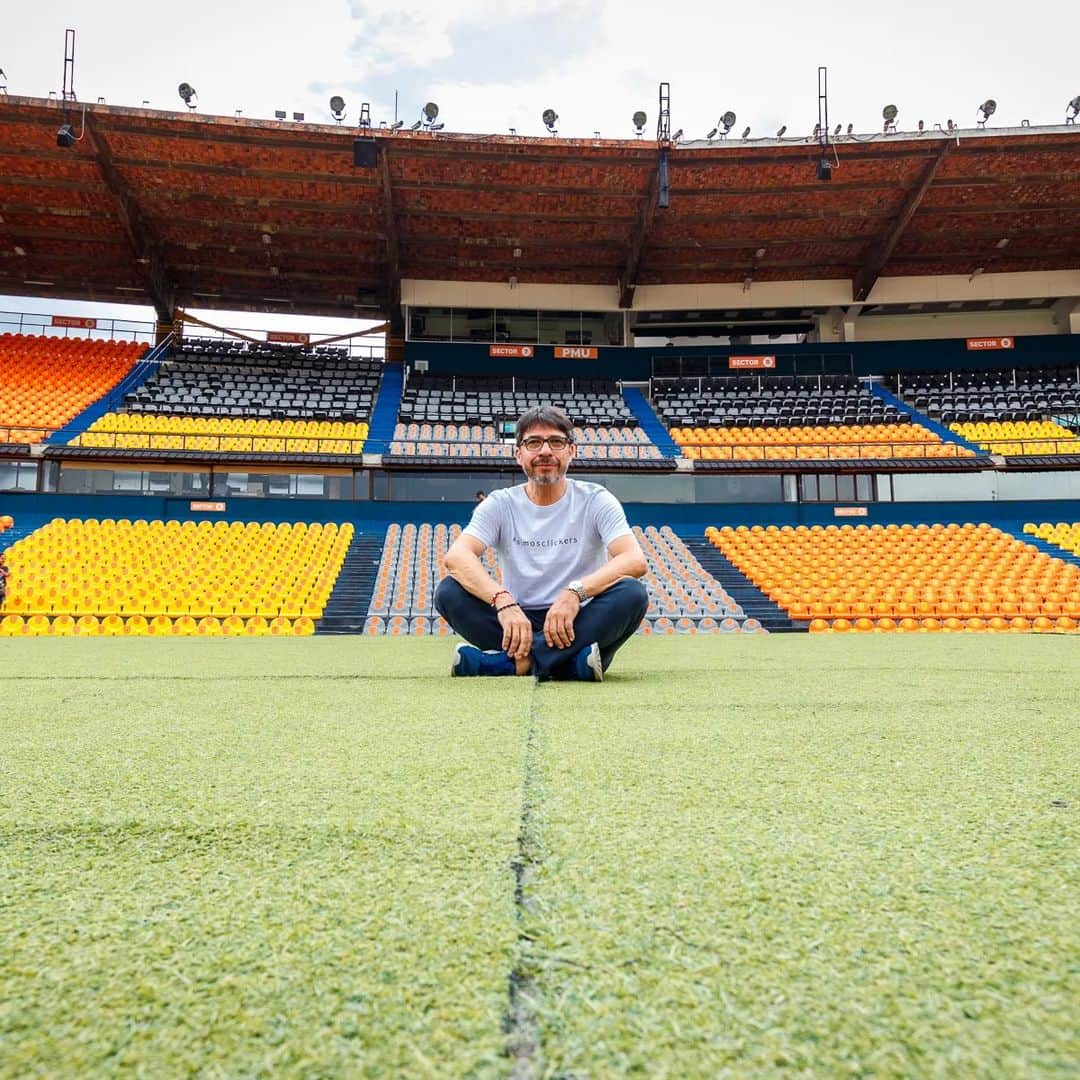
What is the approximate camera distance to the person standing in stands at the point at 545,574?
2.96 metres

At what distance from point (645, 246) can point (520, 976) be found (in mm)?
20257

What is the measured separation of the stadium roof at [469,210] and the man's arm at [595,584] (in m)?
14.9

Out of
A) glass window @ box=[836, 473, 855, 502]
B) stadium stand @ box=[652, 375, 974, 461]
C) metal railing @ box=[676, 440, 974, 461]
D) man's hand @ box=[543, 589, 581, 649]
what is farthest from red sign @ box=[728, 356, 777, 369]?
man's hand @ box=[543, 589, 581, 649]

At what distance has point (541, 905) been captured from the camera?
2.31 ft

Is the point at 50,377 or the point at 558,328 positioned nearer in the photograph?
the point at 50,377

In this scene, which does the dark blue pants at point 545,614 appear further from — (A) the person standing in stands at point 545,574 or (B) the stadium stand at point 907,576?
(B) the stadium stand at point 907,576

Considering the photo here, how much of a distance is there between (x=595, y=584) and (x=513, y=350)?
1902cm

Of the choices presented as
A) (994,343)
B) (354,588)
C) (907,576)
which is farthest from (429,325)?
(994,343)

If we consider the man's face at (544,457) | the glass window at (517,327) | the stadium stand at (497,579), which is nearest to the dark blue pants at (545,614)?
the man's face at (544,457)

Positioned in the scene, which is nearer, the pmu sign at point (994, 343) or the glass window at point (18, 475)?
the glass window at point (18, 475)

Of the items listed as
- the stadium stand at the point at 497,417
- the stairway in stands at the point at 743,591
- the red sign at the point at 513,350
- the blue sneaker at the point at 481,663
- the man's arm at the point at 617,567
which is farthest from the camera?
the red sign at the point at 513,350

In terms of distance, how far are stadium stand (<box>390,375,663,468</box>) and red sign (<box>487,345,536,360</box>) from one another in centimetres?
75

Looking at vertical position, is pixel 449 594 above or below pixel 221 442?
below

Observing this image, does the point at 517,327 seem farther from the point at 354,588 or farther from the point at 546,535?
the point at 546,535
